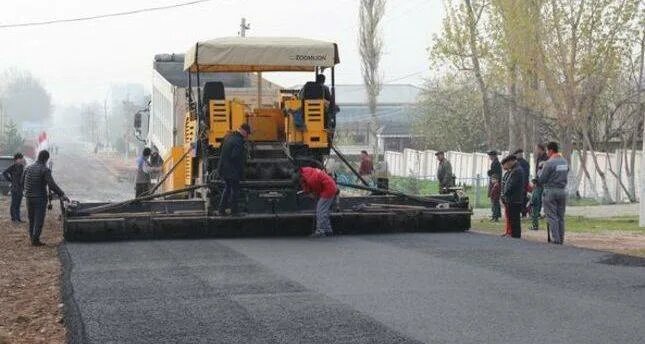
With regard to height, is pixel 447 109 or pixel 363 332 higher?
pixel 447 109

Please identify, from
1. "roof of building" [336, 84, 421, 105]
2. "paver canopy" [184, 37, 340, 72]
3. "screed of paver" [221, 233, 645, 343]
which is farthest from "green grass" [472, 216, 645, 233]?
"roof of building" [336, 84, 421, 105]

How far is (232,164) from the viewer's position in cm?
1320

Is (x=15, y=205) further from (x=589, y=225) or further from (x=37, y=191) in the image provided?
(x=589, y=225)

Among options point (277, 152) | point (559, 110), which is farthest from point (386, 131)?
point (277, 152)

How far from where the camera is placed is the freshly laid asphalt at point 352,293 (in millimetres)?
6914

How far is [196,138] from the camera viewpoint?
14477 mm

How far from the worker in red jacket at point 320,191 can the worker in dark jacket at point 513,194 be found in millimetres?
2558

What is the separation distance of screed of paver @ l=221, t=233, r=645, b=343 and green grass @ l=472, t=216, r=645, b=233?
5226 mm

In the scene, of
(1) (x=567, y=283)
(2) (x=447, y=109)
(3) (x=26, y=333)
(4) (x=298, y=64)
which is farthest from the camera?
(2) (x=447, y=109)

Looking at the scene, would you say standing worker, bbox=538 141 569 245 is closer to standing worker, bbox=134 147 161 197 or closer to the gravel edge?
the gravel edge

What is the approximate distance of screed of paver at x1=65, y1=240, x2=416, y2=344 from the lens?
6.84 m

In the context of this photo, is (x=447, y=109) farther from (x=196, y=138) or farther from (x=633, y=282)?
(x=633, y=282)

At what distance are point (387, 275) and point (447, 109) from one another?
4049 centimetres

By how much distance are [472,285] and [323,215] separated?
469 centimetres
